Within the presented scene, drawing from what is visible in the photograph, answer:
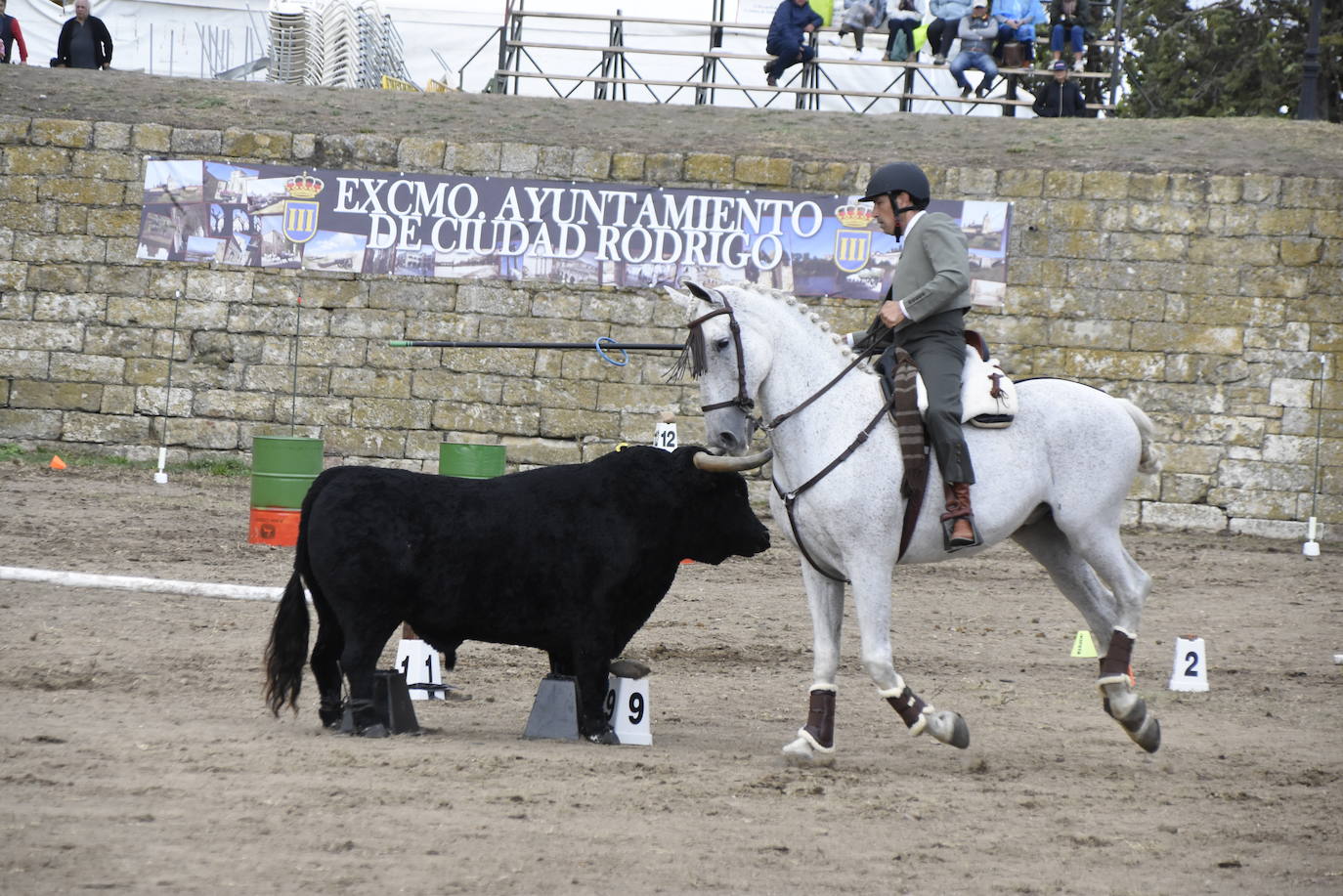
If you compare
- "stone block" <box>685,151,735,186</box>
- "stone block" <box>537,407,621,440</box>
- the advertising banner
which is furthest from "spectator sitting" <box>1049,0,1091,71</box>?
"stone block" <box>537,407,621,440</box>

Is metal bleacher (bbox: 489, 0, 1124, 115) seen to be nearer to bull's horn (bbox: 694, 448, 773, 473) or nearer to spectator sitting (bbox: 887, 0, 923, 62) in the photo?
spectator sitting (bbox: 887, 0, 923, 62)

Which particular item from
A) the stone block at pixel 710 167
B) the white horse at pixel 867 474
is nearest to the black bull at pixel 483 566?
the white horse at pixel 867 474

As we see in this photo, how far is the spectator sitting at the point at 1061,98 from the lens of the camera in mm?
20047

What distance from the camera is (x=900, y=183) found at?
6.84 meters

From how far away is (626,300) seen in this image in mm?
17531

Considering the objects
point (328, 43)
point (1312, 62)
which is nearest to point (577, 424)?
point (328, 43)

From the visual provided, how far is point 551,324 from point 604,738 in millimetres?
11099

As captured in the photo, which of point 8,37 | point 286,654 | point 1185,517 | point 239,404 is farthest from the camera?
point 8,37

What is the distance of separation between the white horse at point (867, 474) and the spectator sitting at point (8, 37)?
56.3 feet

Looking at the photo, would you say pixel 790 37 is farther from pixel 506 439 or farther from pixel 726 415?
pixel 726 415

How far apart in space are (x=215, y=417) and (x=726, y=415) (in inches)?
497

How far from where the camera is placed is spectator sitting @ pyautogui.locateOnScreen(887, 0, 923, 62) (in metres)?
20.1

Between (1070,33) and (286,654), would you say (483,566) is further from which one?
(1070,33)

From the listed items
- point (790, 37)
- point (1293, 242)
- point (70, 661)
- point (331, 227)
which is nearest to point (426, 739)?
point (70, 661)
